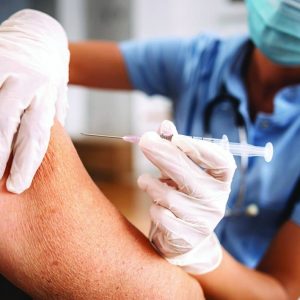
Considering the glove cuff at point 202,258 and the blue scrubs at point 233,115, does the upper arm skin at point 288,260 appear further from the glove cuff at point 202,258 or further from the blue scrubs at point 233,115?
the glove cuff at point 202,258

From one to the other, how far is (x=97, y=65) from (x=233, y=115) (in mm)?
490

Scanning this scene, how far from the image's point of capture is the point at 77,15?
415cm

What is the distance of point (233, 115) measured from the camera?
1.24 m

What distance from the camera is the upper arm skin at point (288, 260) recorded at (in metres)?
1.03

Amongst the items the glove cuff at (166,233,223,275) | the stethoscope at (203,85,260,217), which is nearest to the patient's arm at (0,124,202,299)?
the glove cuff at (166,233,223,275)

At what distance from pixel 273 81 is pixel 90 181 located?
76 cm

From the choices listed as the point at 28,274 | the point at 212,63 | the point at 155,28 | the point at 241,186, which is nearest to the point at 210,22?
the point at 155,28

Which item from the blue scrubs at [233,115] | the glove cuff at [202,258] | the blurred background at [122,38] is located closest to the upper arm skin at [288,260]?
the blue scrubs at [233,115]

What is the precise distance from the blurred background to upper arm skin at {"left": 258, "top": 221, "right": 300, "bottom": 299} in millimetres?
2171

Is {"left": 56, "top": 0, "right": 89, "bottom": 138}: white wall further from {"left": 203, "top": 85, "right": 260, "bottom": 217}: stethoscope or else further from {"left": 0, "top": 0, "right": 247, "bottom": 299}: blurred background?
{"left": 203, "top": 85, "right": 260, "bottom": 217}: stethoscope

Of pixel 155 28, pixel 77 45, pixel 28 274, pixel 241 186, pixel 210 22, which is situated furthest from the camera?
pixel 155 28

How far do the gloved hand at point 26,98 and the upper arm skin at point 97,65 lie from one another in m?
0.56

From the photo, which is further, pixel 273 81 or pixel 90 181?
pixel 273 81

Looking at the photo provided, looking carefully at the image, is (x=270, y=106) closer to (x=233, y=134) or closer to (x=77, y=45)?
(x=233, y=134)
